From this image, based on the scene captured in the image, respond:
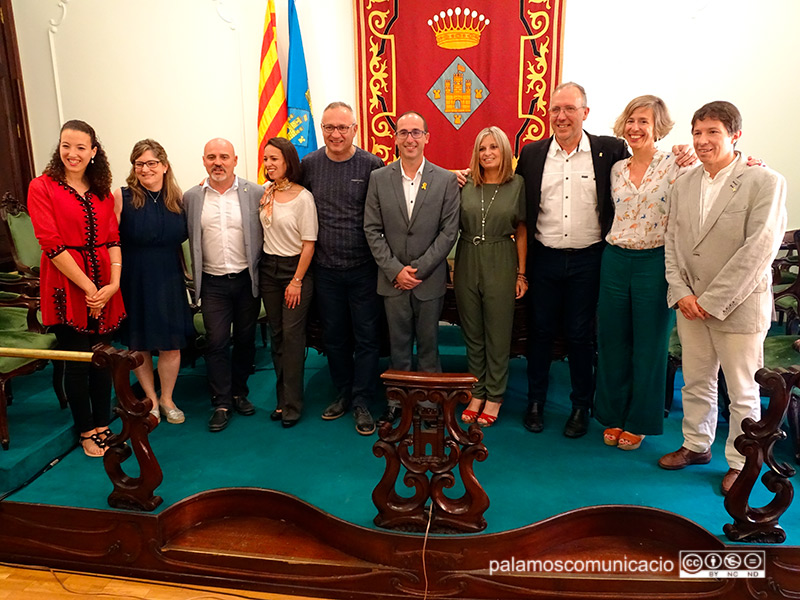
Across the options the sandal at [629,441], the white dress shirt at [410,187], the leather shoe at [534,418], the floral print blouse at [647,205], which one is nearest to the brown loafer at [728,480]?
the sandal at [629,441]

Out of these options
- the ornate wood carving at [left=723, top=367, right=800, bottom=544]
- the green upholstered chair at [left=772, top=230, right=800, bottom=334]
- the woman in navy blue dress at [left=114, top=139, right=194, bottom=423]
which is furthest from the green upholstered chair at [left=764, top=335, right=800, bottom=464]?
the woman in navy blue dress at [left=114, top=139, right=194, bottom=423]

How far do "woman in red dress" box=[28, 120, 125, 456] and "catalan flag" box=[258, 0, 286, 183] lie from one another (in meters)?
1.90

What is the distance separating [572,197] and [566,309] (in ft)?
1.84

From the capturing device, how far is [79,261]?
2678 mm

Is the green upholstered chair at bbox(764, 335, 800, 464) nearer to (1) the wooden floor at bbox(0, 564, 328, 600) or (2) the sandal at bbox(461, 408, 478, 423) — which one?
(2) the sandal at bbox(461, 408, 478, 423)

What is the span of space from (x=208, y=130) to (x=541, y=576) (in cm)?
426

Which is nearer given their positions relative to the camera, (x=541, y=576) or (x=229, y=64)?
(x=541, y=576)

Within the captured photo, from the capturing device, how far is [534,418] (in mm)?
3170

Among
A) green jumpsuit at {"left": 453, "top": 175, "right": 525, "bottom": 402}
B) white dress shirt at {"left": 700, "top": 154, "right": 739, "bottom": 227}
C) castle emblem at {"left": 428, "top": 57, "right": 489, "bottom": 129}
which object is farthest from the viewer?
castle emblem at {"left": 428, "top": 57, "right": 489, "bottom": 129}

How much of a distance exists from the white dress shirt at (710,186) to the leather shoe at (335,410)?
6.69 ft

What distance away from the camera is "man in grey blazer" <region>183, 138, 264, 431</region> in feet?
9.90

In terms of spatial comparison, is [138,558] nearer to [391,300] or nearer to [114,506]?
[114,506]

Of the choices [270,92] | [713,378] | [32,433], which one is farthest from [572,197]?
[32,433]

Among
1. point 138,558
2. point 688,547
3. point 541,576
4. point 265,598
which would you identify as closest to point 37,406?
point 138,558
